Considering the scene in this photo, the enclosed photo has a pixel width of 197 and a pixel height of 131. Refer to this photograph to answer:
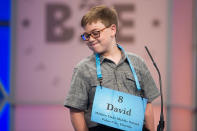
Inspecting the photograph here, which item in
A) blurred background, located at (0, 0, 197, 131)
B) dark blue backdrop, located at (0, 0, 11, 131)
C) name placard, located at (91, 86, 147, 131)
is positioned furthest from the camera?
dark blue backdrop, located at (0, 0, 11, 131)

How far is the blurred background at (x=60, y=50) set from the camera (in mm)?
2639

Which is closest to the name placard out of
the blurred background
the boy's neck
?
the boy's neck

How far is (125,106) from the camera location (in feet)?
3.56

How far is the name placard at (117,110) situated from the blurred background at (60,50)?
1.60 metres

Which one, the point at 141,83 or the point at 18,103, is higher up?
the point at 141,83

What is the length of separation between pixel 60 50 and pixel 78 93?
1.65m

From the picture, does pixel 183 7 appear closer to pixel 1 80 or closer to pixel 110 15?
pixel 110 15

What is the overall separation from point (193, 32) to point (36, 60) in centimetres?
142

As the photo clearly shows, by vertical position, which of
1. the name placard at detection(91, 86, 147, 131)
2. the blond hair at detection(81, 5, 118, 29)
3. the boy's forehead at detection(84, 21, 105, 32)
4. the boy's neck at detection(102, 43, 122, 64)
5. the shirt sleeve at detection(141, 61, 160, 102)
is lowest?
the name placard at detection(91, 86, 147, 131)

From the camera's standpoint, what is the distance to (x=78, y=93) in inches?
43.0

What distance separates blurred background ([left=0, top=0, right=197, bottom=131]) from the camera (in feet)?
8.66

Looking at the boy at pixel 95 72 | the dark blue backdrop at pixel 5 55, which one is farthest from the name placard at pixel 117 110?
the dark blue backdrop at pixel 5 55

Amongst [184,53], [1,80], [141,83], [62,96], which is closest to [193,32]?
[184,53]

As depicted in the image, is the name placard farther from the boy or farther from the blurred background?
the blurred background
